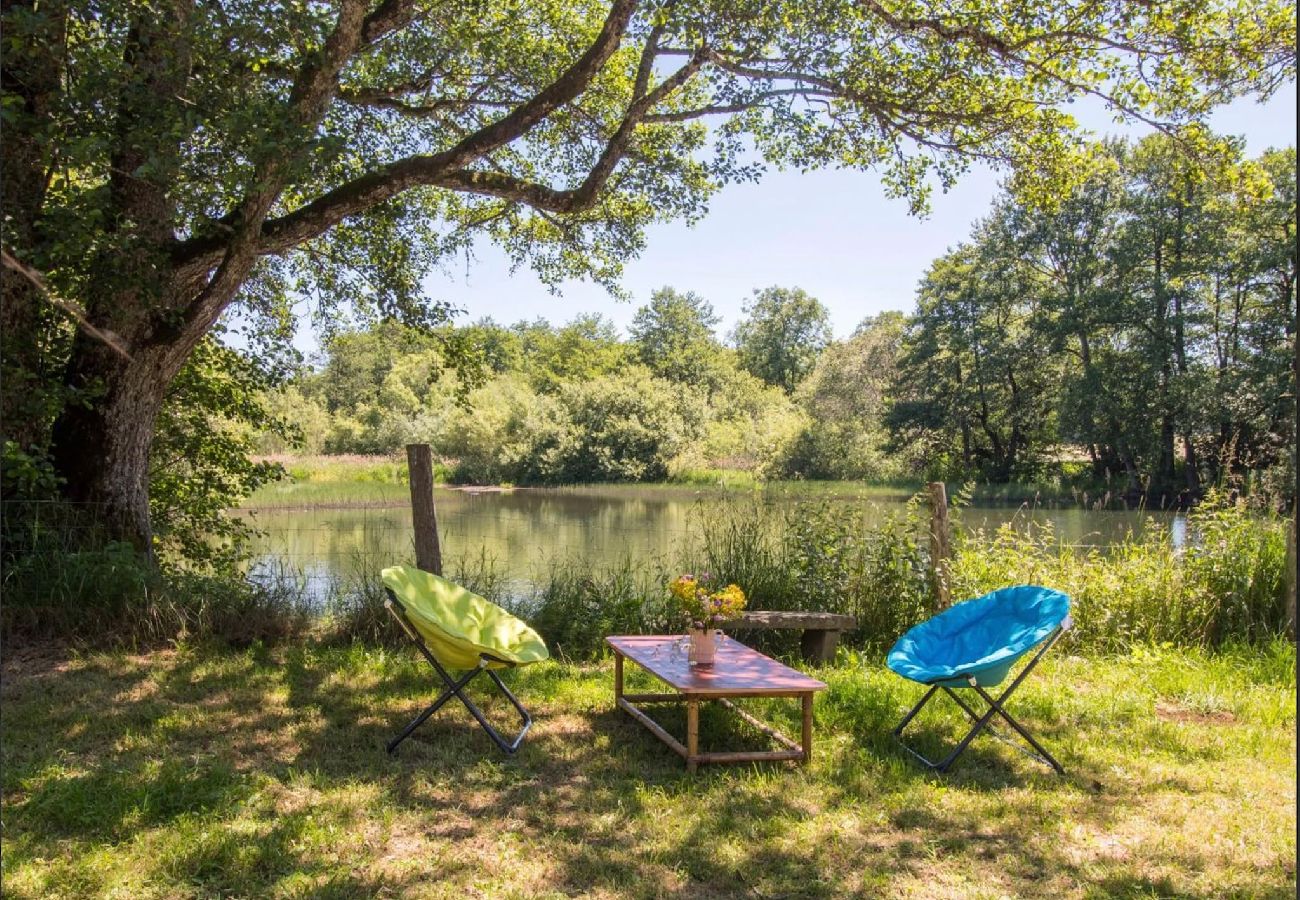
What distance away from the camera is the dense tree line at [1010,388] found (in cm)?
2214

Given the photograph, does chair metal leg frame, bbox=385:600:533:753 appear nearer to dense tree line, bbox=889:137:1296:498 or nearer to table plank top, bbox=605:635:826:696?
table plank top, bbox=605:635:826:696

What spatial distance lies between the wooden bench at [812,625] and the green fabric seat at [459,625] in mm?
1476

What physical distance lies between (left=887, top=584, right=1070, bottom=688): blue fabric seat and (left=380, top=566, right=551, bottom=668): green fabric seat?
148cm

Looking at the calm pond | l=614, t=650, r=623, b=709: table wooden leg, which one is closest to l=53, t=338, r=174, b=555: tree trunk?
the calm pond

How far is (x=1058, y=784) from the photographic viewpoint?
3469mm

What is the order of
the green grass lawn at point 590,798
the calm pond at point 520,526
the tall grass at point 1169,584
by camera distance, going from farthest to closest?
the calm pond at point 520,526 < the tall grass at point 1169,584 < the green grass lawn at point 590,798

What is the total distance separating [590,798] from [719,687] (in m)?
0.59

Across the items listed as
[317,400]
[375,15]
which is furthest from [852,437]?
[375,15]

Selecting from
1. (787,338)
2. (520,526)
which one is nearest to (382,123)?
(520,526)

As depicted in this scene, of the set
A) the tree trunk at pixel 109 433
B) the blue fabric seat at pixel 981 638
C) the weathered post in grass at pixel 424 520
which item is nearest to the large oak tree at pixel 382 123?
the tree trunk at pixel 109 433

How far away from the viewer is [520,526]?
1531 centimetres

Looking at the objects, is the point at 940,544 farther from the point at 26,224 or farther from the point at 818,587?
the point at 26,224

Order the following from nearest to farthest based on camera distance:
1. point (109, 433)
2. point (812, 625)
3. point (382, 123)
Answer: point (812, 625), point (109, 433), point (382, 123)

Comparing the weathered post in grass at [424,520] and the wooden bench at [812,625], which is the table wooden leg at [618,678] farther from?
the weathered post in grass at [424,520]
